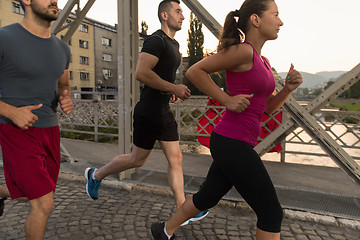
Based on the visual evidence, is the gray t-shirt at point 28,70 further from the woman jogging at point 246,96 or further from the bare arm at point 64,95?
the woman jogging at point 246,96

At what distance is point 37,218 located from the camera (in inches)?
80.9

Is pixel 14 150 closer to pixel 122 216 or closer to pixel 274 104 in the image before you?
pixel 122 216

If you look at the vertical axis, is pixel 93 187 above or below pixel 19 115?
below

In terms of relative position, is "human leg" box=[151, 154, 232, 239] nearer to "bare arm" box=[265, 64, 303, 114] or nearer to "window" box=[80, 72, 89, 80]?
"bare arm" box=[265, 64, 303, 114]

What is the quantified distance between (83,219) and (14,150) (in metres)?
1.52

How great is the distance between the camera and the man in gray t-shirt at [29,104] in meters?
2.02

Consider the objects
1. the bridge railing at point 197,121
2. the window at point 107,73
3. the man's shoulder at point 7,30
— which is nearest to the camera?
the man's shoulder at point 7,30

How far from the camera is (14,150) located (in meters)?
2.09

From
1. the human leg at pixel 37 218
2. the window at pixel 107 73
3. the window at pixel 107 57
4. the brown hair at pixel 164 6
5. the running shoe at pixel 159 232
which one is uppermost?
the window at pixel 107 57

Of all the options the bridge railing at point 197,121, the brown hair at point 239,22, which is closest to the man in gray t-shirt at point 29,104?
the brown hair at point 239,22

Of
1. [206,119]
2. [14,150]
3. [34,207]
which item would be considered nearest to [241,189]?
[34,207]

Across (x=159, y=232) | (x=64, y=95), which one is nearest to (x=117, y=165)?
(x=159, y=232)

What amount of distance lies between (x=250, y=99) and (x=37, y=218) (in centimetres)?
163

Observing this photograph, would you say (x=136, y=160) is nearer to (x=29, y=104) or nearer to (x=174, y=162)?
(x=174, y=162)
